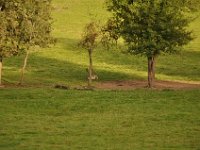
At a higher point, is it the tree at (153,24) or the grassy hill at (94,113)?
the tree at (153,24)

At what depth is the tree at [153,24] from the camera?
51469 millimetres

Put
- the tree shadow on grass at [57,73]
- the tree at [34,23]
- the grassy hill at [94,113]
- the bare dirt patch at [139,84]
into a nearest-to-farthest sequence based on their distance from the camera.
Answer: the grassy hill at [94,113] < the tree at [34,23] < the bare dirt patch at [139,84] < the tree shadow on grass at [57,73]

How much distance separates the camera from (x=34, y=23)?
51.2 m

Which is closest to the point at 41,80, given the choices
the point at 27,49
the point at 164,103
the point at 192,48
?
the point at 27,49

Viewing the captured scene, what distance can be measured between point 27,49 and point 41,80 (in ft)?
22.3

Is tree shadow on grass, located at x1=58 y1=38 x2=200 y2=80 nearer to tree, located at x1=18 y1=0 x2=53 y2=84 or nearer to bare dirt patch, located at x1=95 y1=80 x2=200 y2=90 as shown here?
bare dirt patch, located at x1=95 y1=80 x2=200 y2=90

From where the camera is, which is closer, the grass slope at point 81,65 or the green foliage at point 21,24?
the green foliage at point 21,24

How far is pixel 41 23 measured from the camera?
51.9m

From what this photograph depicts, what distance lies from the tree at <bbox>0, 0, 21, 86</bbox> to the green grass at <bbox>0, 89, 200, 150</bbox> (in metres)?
6.78

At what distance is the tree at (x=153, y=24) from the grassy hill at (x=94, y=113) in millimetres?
8158

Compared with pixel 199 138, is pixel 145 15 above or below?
above

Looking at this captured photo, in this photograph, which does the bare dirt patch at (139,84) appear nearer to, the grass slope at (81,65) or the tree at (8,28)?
the grass slope at (81,65)

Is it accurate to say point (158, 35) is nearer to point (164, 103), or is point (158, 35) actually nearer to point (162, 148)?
point (164, 103)

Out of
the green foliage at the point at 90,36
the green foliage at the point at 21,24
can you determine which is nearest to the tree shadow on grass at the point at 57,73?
the green foliage at the point at 90,36
